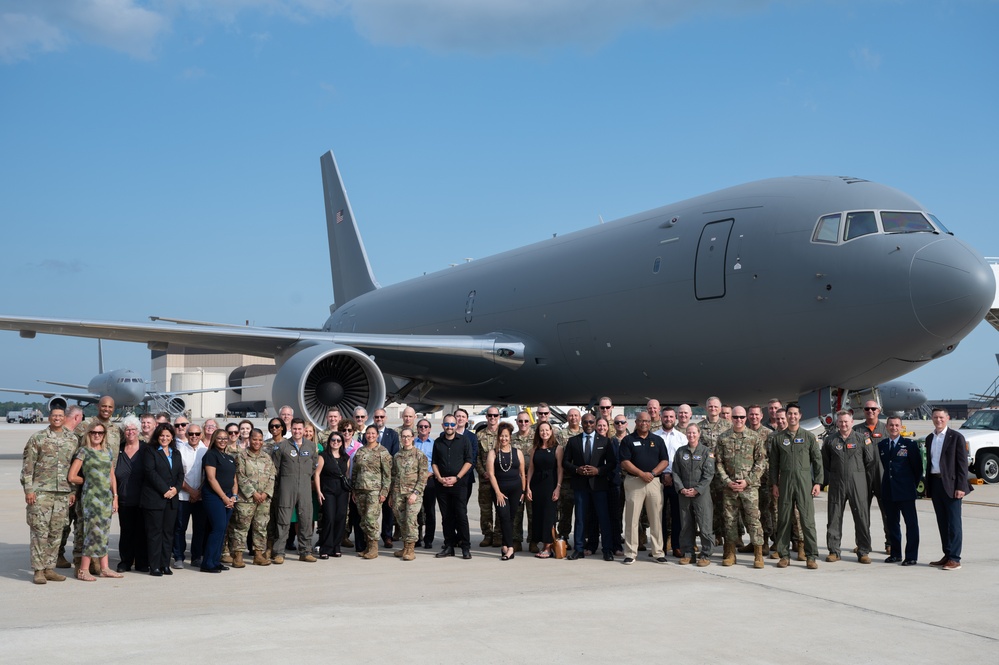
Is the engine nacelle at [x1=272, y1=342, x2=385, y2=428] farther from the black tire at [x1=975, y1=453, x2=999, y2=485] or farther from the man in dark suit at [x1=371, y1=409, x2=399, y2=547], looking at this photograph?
the black tire at [x1=975, y1=453, x2=999, y2=485]

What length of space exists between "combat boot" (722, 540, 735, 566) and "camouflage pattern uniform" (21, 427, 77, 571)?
16.9 feet

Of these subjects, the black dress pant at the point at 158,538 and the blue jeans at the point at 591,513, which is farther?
the blue jeans at the point at 591,513

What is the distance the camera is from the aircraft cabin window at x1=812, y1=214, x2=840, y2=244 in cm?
1029

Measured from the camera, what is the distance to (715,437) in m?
8.24

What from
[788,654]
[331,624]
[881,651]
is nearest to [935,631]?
[881,651]

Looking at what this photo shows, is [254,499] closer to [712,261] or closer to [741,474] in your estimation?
[741,474]

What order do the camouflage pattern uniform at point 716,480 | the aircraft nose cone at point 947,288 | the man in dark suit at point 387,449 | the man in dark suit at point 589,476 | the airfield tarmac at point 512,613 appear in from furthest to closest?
the aircraft nose cone at point 947,288 → the man in dark suit at point 387,449 → the man in dark suit at point 589,476 → the camouflage pattern uniform at point 716,480 → the airfield tarmac at point 512,613

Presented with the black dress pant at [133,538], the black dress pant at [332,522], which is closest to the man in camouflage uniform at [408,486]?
the black dress pant at [332,522]

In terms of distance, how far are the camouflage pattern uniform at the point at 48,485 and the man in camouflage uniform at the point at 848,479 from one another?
6.20 metres

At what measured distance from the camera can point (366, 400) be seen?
14156 mm

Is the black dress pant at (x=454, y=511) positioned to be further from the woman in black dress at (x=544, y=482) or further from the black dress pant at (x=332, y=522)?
the black dress pant at (x=332, y=522)

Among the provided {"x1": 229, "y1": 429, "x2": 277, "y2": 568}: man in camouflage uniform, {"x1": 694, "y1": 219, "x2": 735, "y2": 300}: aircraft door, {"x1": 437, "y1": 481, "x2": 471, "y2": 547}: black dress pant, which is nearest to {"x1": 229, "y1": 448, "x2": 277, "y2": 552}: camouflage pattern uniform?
{"x1": 229, "y1": 429, "x2": 277, "y2": 568}: man in camouflage uniform

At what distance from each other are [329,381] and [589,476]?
6866mm

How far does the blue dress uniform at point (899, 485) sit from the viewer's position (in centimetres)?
775
